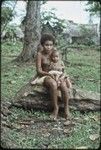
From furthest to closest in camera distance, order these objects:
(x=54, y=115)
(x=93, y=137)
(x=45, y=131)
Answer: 1. (x=54, y=115)
2. (x=45, y=131)
3. (x=93, y=137)

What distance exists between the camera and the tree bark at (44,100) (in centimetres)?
716

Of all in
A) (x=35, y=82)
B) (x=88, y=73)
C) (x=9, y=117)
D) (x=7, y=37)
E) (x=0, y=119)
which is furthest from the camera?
(x=7, y=37)

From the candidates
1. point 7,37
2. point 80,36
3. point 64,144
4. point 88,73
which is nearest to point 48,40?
point 64,144

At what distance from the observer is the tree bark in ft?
23.5

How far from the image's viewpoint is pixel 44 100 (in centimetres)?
720

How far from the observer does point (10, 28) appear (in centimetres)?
2264

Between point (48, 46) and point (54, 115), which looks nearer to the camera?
point (54, 115)

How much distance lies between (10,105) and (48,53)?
1080 mm

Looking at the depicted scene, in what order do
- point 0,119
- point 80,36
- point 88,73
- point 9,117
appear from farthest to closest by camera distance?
1. point 80,36
2. point 88,73
3. point 9,117
4. point 0,119

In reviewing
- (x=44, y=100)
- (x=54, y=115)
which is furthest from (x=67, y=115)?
(x=44, y=100)

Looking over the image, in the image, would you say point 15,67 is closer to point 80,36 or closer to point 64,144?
point 64,144

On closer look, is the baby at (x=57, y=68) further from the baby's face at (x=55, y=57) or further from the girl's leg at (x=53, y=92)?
the girl's leg at (x=53, y=92)

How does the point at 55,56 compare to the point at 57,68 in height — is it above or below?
above

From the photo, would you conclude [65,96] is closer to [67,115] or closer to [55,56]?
[67,115]
